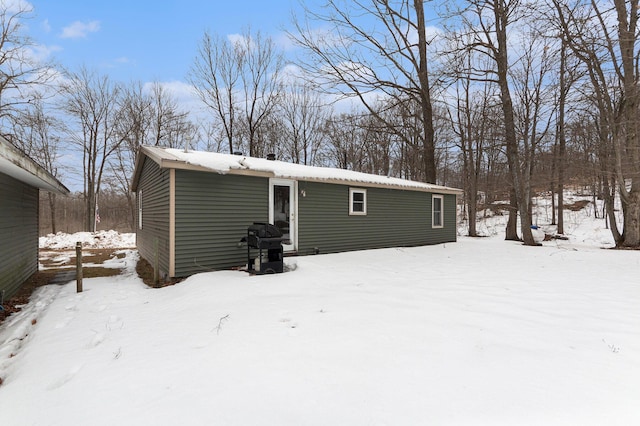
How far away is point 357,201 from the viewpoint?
10.2 m

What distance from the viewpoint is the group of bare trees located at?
11406 millimetres

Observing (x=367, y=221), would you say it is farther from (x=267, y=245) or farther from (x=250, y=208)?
(x=267, y=245)

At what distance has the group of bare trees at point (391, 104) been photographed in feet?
37.4

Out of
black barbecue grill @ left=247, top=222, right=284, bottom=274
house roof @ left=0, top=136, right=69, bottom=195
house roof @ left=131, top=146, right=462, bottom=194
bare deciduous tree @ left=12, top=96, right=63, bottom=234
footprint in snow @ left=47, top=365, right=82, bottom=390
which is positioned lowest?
footprint in snow @ left=47, top=365, right=82, bottom=390

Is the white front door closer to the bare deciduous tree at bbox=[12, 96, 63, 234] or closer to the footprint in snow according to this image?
the footprint in snow

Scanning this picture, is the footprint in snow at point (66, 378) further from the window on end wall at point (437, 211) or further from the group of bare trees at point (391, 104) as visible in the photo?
the window on end wall at point (437, 211)

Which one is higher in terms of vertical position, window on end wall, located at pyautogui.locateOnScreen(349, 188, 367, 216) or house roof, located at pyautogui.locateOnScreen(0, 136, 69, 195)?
house roof, located at pyautogui.locateOnScreen(0, 136, 69, 195)

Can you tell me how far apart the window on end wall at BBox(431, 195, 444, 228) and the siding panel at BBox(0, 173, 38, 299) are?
41.3 ft

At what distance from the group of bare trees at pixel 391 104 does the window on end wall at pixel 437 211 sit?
9.70 ft

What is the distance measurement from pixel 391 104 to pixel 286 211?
465 inches

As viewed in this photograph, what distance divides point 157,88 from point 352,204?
19933 millimetres

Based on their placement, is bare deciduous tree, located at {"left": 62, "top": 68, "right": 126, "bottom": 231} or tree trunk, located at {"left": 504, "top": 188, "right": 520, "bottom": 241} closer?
tree trunk, located at {"left": 504, "top": 188, "right": 520, "bottom": 241}

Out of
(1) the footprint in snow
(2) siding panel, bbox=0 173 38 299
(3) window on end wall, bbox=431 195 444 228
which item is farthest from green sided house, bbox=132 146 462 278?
(1) the footprint in snow

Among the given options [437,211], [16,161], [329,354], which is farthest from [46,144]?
[329,354]
